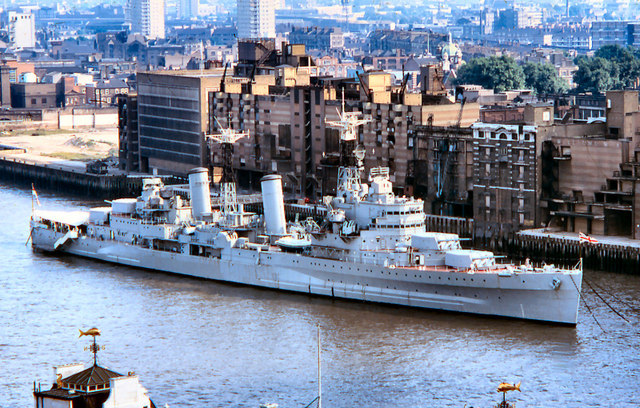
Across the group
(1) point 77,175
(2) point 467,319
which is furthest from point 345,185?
(1) point 77,175

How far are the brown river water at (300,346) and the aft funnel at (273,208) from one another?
4.39 m

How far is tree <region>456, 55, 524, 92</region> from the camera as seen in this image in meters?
155

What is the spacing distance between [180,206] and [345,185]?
38.9 ft

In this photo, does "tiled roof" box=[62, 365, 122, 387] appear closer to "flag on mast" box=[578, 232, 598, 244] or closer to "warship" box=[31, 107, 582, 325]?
"warship" box=[31, 107, 582, 325]

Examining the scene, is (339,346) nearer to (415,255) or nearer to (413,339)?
(413,339)

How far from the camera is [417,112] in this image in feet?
294

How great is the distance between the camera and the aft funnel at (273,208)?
234 ft

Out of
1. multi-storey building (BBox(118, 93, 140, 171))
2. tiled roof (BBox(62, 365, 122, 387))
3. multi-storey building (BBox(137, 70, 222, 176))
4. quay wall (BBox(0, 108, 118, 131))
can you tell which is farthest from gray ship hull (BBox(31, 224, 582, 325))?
quay wall (BBox(0, 108, 118, 131))

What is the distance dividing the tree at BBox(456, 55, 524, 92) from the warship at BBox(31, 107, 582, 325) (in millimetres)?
80732

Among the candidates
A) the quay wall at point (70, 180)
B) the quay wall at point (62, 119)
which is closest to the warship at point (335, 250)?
the quay wall at point (70, 180)

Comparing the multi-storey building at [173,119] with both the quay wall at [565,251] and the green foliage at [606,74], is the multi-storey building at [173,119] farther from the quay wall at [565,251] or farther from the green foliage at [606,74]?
the green foliage at [606,74]

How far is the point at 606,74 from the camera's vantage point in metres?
157

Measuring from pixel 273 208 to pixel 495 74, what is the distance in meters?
88.4

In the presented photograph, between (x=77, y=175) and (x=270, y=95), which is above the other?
(x=270, y=95)
